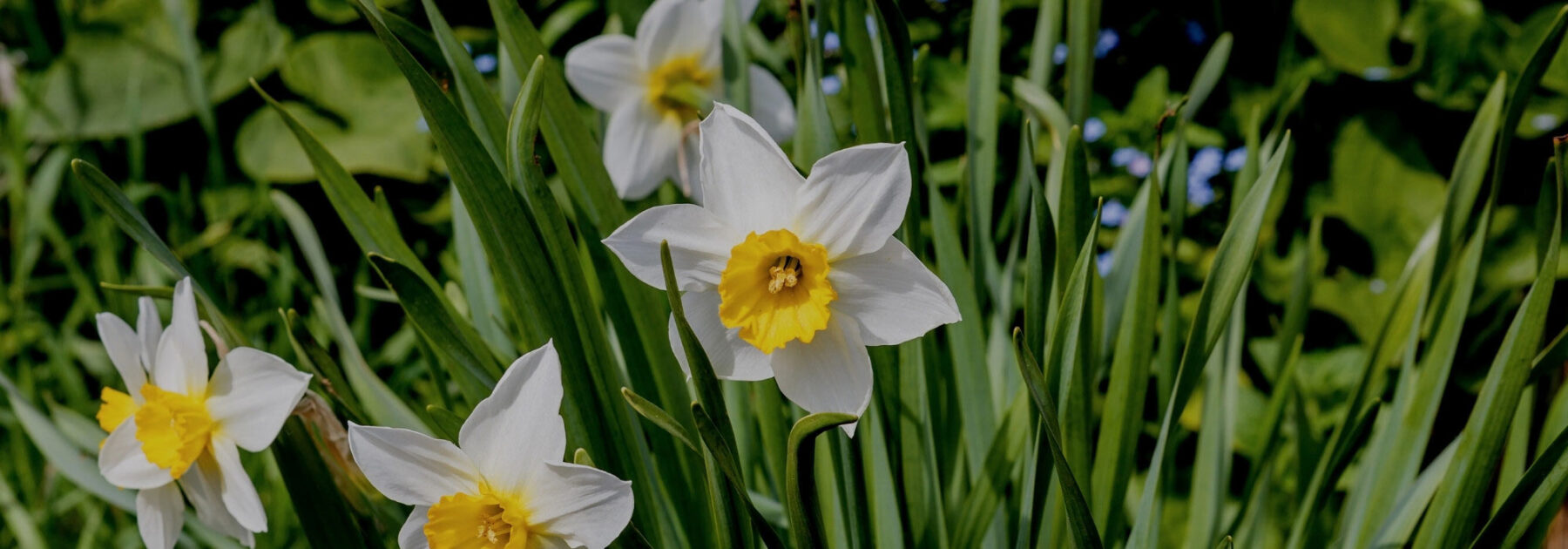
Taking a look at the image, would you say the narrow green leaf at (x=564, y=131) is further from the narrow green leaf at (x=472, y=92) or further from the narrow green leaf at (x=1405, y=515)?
the narrow green leaf at (x=1405, y=515)

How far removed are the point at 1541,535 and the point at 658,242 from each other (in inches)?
28.5

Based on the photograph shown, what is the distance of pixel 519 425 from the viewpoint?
2.01ft

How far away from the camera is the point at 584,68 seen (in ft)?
3.16

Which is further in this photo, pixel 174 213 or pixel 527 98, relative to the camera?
pixel 174 213

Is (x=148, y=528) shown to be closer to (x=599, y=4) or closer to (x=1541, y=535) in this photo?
(x=1541, y=535)

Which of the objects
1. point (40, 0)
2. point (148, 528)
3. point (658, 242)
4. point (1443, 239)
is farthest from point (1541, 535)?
point (40, 0)

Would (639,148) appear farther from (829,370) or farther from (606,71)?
(829,370)

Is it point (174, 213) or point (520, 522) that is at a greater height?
point (520, 522)

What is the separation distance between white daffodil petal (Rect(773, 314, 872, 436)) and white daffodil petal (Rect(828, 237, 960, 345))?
0.01 meters

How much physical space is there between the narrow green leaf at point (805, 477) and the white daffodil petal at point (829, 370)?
4cm

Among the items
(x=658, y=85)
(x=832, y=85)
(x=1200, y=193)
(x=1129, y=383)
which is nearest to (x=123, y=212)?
(x=658, y=85)

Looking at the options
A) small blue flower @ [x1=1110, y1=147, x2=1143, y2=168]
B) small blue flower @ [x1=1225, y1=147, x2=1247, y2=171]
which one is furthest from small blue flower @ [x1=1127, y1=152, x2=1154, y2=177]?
small blue flower @ [x1=1225, y1=147, x2=1247, y2=171]

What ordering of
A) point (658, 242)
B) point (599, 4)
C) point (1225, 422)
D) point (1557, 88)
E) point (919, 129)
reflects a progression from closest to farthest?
1. point (658, 242)
2. point (919, 129)
3. point (1225, 422)
4. point (1557, 88)
5. point (599, 4)

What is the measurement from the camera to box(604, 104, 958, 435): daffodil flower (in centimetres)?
60
